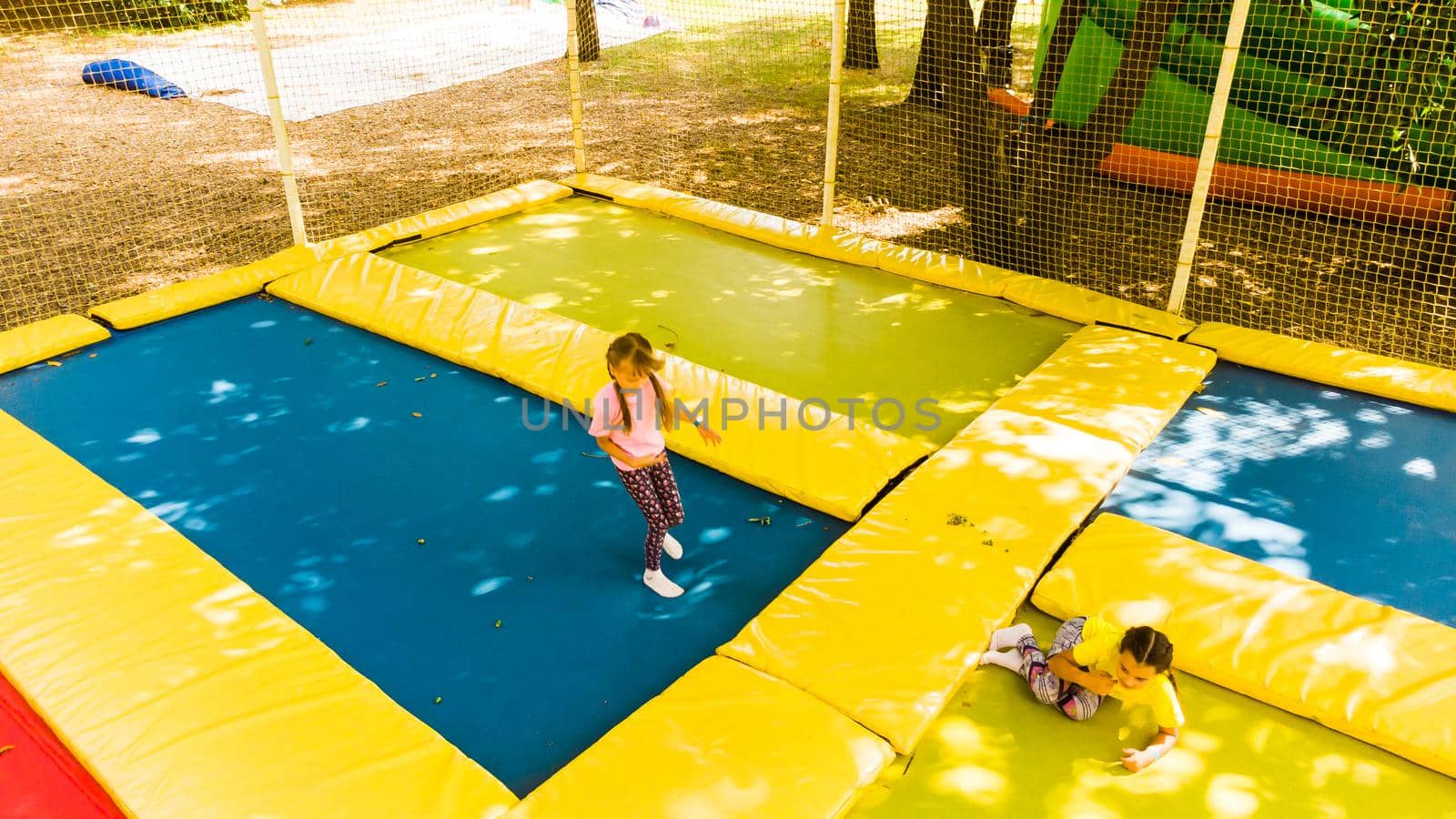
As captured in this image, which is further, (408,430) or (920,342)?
(920,342)

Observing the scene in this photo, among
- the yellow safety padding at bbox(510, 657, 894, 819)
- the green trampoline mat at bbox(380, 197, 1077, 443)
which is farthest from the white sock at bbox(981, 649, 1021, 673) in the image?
the green trampoline mat at bbox(380, 197, 1077, 443)

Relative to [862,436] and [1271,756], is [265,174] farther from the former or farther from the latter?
[1271,756]

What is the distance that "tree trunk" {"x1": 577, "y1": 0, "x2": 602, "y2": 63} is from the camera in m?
13.1

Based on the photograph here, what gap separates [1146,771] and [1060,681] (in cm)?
36

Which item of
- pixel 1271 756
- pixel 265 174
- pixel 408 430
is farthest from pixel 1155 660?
pixel 265 174

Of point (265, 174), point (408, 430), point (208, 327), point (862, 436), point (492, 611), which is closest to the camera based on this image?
point (492, 611)

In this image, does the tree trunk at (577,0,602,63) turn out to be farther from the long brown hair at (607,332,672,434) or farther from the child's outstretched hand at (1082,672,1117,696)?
the child's outstretched hand at (1082,672,1117,696)

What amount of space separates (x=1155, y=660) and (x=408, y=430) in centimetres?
360

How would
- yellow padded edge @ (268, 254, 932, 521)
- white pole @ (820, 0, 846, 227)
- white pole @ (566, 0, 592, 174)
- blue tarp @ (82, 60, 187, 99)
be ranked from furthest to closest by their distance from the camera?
blue tarp @ (82, 60, 187, 99) < white pole @ (566, 0, 592, 174) < white pole @ (820, 0, 846, 227) < yellow padded edge @ (268, 254, 932, 521)

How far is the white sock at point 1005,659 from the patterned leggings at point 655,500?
1.25 meters

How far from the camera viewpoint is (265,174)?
920 centimetres

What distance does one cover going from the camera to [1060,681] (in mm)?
3264

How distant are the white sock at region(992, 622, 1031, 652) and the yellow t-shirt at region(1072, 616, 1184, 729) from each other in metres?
0.32

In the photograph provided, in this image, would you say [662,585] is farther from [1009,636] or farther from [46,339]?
[46,339]
